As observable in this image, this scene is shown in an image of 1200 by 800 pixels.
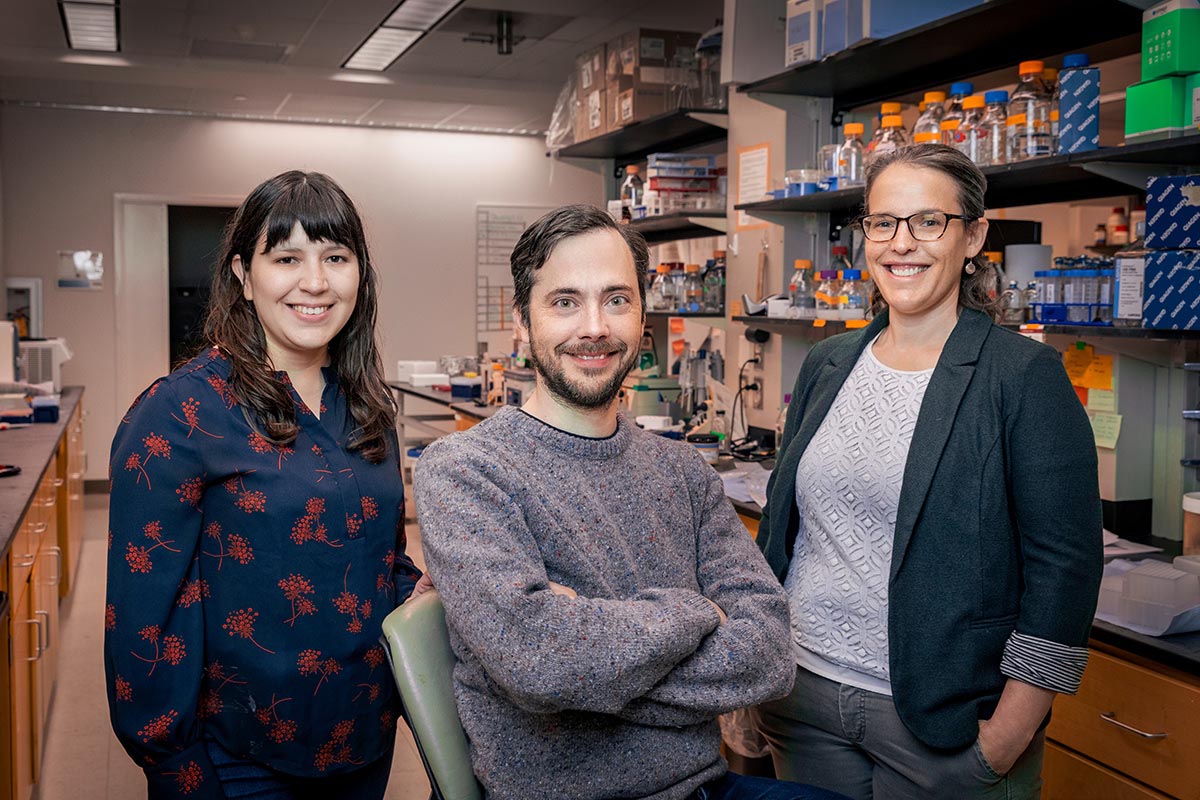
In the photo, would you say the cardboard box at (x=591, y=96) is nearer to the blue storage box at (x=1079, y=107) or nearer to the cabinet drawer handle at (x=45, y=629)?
the blue storage box at (x=1079, y=107)

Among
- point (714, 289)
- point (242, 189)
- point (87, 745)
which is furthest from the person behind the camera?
point (242, 189)

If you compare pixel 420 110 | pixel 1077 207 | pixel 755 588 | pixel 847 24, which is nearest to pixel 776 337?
pixel 847 24

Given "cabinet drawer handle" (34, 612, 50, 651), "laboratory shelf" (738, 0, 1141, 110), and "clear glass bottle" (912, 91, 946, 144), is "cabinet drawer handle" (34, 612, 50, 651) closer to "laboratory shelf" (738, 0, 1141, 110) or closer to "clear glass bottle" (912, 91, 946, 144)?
"laboratory shelf" (738, 0, 1141, 110)

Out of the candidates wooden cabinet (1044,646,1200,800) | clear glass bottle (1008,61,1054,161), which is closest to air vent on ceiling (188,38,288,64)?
clear glass bottle (1008,61,1054,161)

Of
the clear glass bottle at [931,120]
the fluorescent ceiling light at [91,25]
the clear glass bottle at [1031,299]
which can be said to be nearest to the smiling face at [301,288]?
the clear glass bottle at [1031,299]

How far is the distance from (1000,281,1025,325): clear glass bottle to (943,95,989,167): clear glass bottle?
1.11 ft

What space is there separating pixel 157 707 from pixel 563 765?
0.59m

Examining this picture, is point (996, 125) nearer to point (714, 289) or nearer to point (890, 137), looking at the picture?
point (890, 137)

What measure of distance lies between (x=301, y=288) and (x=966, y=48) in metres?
2.16

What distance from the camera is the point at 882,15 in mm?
2992

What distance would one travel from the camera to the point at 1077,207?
5.32 m

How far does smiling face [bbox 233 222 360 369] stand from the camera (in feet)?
5.30

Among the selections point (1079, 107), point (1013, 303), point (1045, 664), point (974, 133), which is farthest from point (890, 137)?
point (1045, 664)

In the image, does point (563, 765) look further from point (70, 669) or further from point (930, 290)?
point (70, 669)
